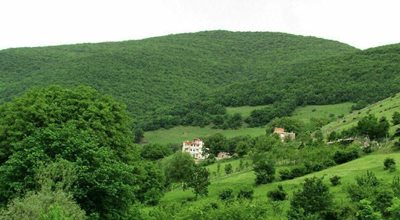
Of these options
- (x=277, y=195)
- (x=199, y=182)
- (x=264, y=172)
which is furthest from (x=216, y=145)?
(x=277, y=195)

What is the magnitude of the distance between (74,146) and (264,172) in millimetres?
45166

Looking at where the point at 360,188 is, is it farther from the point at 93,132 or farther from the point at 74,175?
the point at 74,175

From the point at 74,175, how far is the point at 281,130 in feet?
376

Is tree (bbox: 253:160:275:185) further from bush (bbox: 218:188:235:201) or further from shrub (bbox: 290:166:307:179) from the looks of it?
bush (bbox: 218:188:235:201)

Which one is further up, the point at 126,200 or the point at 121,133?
the point at 121,133

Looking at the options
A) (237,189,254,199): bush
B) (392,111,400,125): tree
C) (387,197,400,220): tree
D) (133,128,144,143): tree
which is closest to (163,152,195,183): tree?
(237,189,254,199): bush

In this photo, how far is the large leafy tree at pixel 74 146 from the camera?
40.3m

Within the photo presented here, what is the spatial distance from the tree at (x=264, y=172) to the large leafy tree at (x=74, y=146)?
1319 inches

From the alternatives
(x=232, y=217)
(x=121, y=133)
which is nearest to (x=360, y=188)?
(x=232, y=217)

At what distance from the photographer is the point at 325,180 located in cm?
7281

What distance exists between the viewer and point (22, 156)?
134ft

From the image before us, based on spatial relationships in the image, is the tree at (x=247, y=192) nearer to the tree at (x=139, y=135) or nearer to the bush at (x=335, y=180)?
the bush at (x=335, y=180)

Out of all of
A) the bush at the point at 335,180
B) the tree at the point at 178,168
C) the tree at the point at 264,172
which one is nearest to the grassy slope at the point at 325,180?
the bush at the point at 335,180

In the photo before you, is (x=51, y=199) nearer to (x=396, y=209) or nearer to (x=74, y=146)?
(x=74, y=146)
